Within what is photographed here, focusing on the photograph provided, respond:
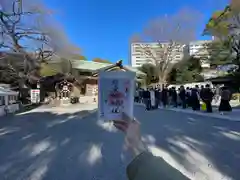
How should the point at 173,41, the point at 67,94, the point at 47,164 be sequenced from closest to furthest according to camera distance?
the point at 47,164
the point at 67,94
the point at 173,41

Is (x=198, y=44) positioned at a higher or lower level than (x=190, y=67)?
higher

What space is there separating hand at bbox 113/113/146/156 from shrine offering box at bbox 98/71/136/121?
11cm

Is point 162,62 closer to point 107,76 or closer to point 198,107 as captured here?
point 198,107

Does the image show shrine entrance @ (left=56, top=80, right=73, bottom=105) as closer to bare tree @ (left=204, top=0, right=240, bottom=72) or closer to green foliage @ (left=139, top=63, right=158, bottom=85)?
bare tree @ (left=204, top=0, right=240, bottom=72)

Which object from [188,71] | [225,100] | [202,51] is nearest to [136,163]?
[225,100]

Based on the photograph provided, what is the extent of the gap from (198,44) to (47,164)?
155ft

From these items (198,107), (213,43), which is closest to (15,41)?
(198,107)

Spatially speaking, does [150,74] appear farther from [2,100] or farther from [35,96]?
[2,100]

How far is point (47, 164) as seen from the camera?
5078mm

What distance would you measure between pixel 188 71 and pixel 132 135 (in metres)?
46.2

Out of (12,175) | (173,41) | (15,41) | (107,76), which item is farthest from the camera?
(173,41)

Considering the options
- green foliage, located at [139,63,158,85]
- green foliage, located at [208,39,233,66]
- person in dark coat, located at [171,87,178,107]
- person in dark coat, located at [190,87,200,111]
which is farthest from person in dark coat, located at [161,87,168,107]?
green foliage, located at [139,63,158,85]

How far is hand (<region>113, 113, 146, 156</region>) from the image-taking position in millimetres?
1253

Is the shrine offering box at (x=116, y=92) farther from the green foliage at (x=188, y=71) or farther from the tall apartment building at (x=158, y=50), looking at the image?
the tall apartment building at (x=158, y=50)
